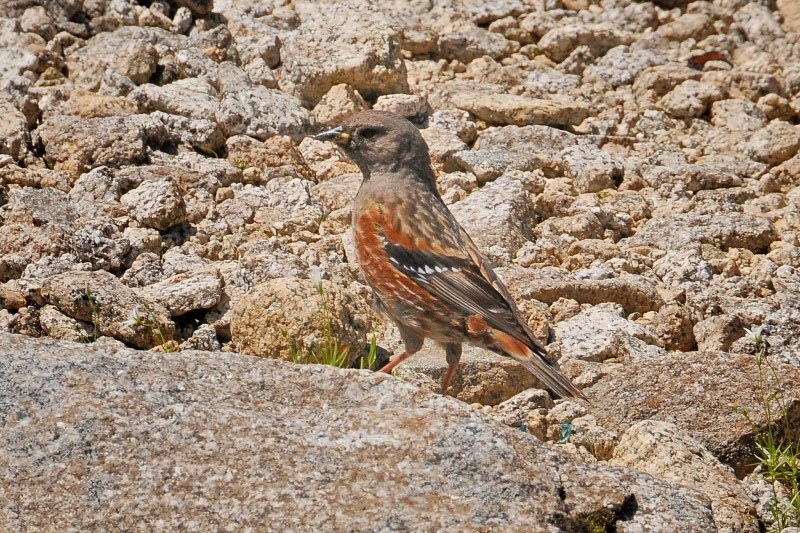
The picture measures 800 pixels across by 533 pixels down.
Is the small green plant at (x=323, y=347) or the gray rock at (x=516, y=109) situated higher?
the gray rock at (x=516, y=109)

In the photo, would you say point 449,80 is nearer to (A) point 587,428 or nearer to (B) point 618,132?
(B) point 618,132

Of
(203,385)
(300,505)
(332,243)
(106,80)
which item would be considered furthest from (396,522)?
(106,80)

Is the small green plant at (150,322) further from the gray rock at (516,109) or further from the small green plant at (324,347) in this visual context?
the gray rock at (516,109)

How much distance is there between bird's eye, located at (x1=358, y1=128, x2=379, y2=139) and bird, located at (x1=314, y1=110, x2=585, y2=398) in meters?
0.33

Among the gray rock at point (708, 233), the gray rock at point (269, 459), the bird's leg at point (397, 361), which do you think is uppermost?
the gray rock at point (269, 459)

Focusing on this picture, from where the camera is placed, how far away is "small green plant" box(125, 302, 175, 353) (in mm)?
5445

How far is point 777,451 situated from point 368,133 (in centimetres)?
280

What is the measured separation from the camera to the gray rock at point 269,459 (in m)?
3.12

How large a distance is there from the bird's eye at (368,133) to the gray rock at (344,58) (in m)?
2.11

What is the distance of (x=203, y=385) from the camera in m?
3.69

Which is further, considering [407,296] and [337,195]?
[337,195]

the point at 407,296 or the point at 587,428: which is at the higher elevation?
the point at 407,296

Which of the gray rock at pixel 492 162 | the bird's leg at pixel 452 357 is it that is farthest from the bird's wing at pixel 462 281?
the gray rock at pixel 492 162

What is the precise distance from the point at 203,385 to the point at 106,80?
4.63 metres
